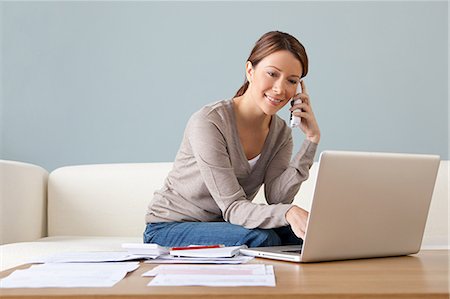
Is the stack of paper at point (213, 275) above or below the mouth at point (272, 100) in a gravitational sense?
below

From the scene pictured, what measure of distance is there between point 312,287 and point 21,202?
2.09 meters

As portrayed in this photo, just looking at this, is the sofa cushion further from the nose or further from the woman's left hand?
the nose

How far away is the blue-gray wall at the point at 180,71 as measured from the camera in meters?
3.50

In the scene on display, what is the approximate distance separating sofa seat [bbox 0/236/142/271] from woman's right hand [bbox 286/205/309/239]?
0.82 m

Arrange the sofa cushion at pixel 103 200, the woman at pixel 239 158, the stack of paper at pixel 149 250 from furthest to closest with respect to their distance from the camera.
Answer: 1. the sofa cushion at pixel 103 200
2. the woman at pixel 239 158
3. the stack of paper at pixel 149 250

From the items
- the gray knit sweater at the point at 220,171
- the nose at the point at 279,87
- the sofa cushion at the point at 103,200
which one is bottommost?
the sofa cushion at the point at 103,200

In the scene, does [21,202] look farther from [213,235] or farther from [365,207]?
[365,207]

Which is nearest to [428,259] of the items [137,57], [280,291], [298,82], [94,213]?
[280,291]

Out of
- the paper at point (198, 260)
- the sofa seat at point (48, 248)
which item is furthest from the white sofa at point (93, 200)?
the paper at point (198, 260)

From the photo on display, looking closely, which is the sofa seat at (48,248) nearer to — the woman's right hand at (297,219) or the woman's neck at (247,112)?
the woman's neck at (247,112)

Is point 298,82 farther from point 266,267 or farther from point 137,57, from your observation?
point 137,57

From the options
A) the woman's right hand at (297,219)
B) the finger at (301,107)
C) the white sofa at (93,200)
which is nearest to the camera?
the woman's right hand at (297,219)

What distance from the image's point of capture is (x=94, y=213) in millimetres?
3084

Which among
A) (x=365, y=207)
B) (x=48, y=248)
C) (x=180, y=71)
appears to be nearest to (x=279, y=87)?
(x=365, y=207)
